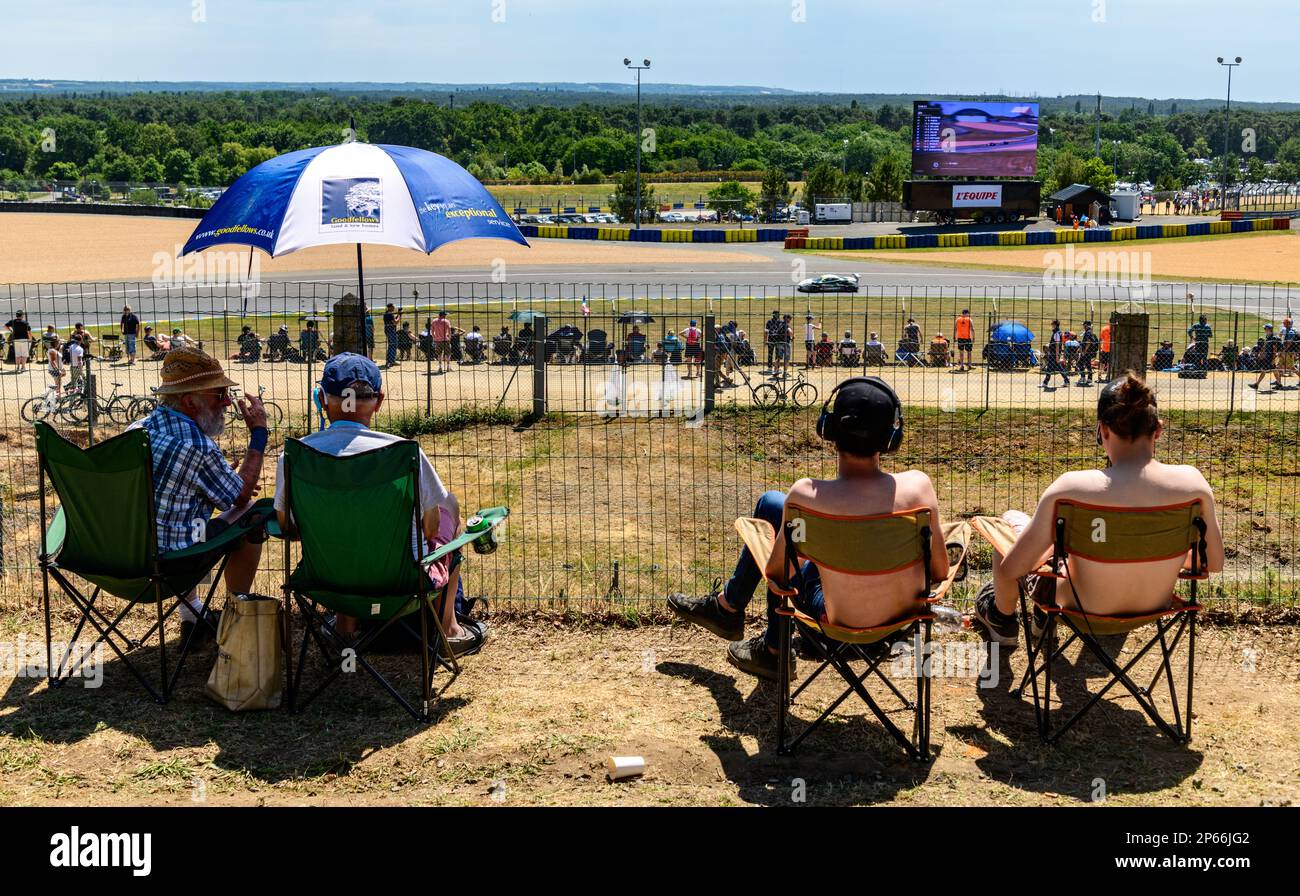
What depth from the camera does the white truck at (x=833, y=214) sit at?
255 feet

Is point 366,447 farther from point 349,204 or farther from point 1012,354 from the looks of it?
point 1012,354

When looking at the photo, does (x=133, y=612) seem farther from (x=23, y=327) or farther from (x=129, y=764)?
(x=23, y=327)

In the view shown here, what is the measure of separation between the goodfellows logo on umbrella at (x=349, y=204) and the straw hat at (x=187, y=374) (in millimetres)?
1696

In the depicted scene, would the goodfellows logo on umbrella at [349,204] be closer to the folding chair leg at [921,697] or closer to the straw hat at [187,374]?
the straw hat at [187,374]

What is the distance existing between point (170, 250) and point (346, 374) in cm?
5709

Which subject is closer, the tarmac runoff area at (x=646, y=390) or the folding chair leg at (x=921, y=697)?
the folding chair leg at (x=921, y=697)

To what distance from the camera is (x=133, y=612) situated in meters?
6.77

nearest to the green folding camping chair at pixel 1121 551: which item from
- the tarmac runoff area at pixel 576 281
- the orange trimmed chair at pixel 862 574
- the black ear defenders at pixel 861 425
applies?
the orange trimmed chair at pixel 862 574

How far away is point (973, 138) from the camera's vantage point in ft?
228

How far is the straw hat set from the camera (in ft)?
19.4

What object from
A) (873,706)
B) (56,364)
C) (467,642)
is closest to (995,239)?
(56,364)

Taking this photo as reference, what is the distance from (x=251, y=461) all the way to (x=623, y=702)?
1.98m

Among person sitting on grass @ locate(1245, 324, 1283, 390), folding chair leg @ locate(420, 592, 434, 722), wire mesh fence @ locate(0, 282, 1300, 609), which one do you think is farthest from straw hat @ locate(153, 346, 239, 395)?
person sitting on grass @ locate(1245, 324, 1283, 390)

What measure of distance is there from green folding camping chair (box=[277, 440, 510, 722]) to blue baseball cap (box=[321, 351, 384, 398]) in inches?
15.4
